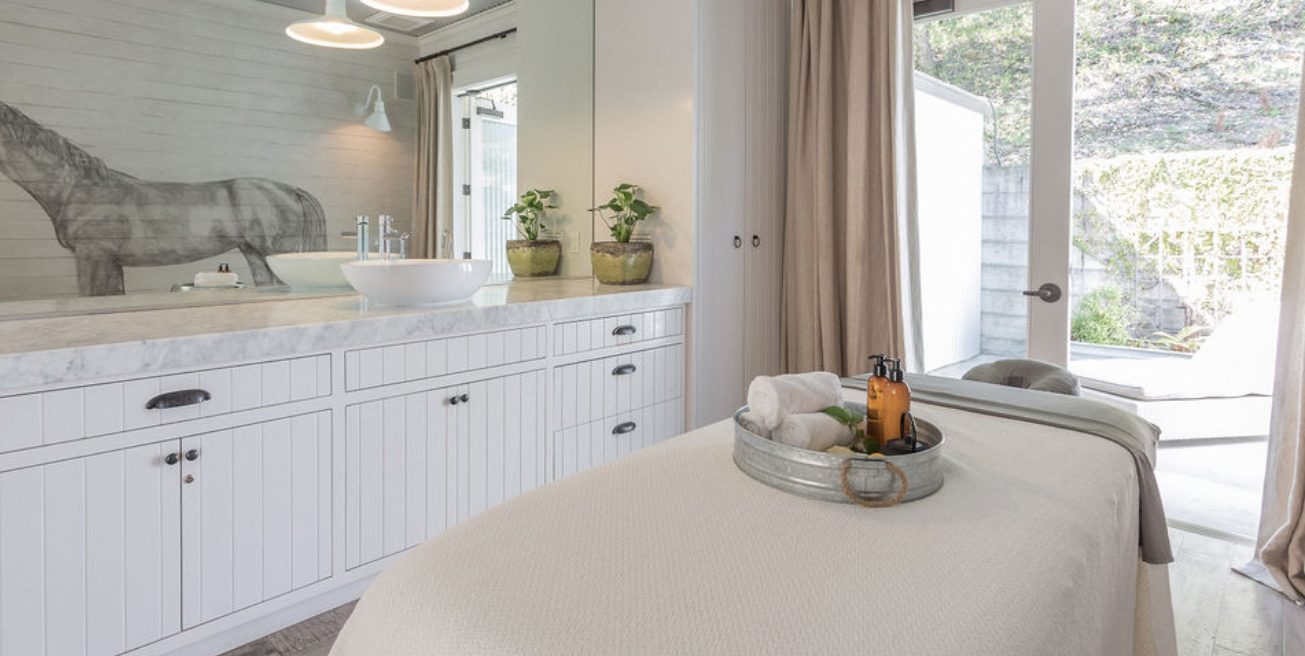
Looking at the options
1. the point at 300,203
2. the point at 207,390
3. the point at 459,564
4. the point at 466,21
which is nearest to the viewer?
the point at 459,564

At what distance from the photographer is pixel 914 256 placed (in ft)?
10.6

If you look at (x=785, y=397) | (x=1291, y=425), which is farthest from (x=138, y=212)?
(x=1291, y=425)

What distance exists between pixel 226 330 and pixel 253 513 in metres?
0.48

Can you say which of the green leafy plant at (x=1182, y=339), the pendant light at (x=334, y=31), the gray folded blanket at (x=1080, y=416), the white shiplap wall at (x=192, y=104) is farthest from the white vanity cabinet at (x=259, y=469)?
the green leafy plant at (x=1182, y=339)

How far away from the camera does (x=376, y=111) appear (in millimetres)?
2609

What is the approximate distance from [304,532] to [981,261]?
8.85ft

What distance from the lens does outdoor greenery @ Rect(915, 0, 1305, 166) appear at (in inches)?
97.7

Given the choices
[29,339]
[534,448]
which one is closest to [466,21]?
[534,448]

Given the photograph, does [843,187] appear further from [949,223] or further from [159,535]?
[159,535]

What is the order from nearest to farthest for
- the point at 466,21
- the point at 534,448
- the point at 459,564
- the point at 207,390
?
the point at 459,564 → the point at 207,390 → the point at 534,448 → the point at 466,21

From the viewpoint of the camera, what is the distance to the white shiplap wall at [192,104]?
1.90 m

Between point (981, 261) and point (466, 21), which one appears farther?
point (981, 261)

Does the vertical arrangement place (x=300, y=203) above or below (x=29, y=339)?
above

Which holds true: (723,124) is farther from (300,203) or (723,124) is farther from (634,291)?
(300,203)
